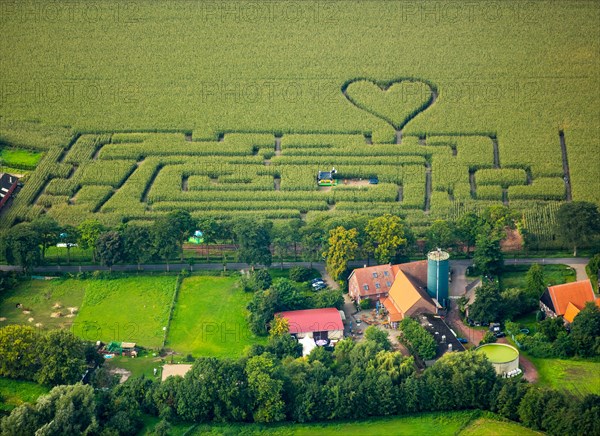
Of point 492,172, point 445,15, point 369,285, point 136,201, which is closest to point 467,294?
point 369,285

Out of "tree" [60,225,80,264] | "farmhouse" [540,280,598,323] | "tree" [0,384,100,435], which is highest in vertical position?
"tree" [60,225,80,264]

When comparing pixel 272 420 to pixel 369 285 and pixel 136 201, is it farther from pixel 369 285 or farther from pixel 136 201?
pixel 136 201

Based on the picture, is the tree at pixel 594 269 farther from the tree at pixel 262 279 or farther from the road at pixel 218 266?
the tree at pixel 262 279

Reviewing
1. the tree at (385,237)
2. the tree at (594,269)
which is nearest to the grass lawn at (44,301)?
the tree at (385,237)

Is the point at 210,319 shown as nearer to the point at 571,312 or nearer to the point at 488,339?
the point at 488,339

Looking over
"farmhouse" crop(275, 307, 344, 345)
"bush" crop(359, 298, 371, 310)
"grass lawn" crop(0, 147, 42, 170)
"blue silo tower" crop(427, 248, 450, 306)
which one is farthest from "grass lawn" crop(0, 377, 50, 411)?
"grass lawn" crop(0, 147, 42, 170)

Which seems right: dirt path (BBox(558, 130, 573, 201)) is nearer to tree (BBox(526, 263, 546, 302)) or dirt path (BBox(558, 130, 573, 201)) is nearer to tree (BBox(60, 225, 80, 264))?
tree (BBox(526, 263, 546, 302))
